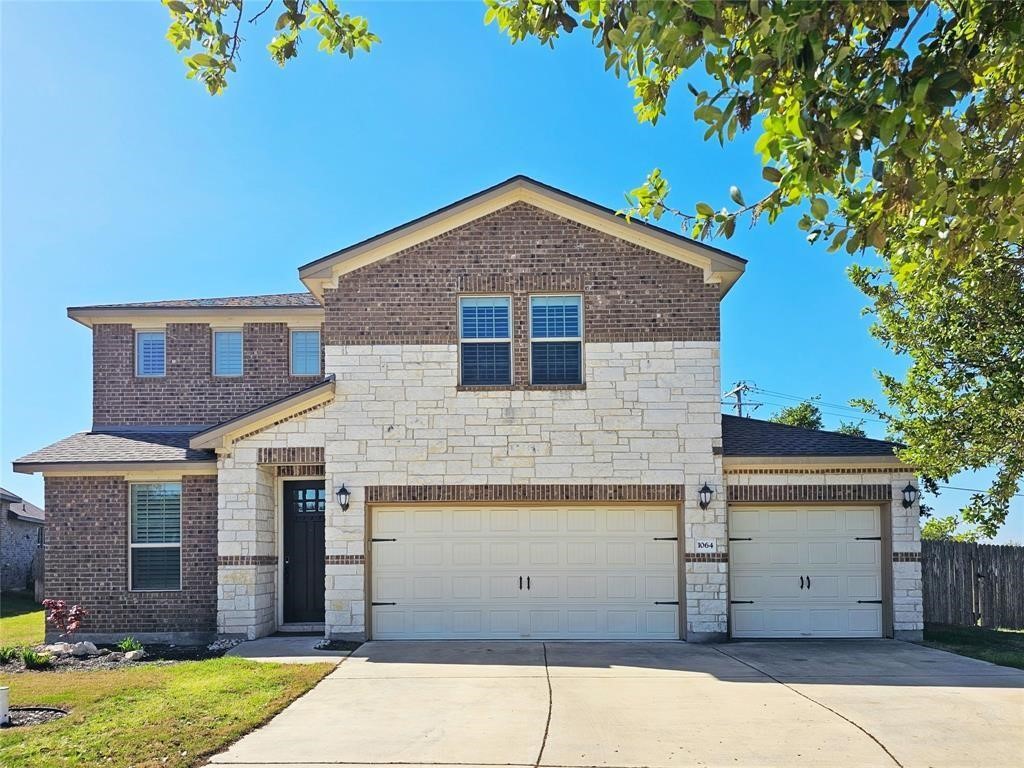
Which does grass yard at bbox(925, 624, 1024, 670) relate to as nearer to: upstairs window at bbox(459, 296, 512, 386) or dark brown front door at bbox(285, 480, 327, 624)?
upstairs window at bbox(459, 296, 512, 386)

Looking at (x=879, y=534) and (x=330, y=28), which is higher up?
(x=330, y=28)

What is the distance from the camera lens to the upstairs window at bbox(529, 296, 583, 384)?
46.1 feet

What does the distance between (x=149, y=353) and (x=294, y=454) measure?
4668 mm

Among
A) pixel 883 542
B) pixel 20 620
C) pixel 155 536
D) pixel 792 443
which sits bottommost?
pixel 20 620

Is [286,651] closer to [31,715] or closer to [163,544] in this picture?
[163,544]

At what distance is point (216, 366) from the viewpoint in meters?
16.7

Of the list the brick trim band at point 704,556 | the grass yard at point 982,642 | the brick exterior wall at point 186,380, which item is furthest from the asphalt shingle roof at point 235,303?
the grass yard at point 982,642

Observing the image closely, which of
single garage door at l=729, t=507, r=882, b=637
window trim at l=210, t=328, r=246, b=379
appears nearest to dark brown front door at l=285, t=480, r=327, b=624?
window trim at l=210, t=328, r=246, b=379

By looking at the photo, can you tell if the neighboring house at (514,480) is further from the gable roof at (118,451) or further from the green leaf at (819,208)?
the green leaf at (819,208)

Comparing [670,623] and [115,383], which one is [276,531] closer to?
[115,383]

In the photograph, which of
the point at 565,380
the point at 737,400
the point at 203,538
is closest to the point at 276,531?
the point at 203,538

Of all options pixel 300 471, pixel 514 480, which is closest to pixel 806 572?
pixel 514 480

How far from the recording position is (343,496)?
13.7 metres

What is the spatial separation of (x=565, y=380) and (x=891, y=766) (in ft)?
25.8
